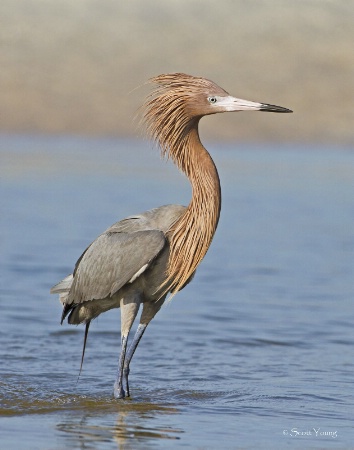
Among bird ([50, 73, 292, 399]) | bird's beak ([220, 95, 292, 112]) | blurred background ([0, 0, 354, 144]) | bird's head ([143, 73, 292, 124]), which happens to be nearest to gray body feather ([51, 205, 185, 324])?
bird ([50, 73, 292, 399])

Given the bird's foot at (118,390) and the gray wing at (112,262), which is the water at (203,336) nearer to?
the bird's foot at (118,390)

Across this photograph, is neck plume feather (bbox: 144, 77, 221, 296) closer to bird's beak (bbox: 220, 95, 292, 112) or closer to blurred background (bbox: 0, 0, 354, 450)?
bird's beak (bbox: 220, 95, 292, 112)

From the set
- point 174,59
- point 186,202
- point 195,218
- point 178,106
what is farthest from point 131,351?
point 174,59

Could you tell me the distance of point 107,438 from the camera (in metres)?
7.46

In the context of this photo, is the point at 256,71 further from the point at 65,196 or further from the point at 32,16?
the point at 65,196

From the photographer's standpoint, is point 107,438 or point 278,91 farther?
point 278,91

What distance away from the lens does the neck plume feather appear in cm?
812

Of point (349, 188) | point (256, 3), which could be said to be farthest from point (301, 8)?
point (349, 188)

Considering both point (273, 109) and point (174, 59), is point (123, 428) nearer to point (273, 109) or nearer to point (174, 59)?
point (273, 109)

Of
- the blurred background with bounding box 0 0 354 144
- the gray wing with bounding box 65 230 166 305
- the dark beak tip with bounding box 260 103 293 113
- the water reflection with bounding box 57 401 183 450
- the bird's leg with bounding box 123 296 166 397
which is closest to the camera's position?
the water reflection with bounding box 57 401 183 450

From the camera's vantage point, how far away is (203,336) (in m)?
10.7

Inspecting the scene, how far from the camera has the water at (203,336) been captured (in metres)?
7.83

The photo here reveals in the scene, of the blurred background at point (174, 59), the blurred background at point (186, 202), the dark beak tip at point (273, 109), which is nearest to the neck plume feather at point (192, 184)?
the dark beak tip at point (273, 109)

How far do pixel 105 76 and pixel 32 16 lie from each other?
477 cm
